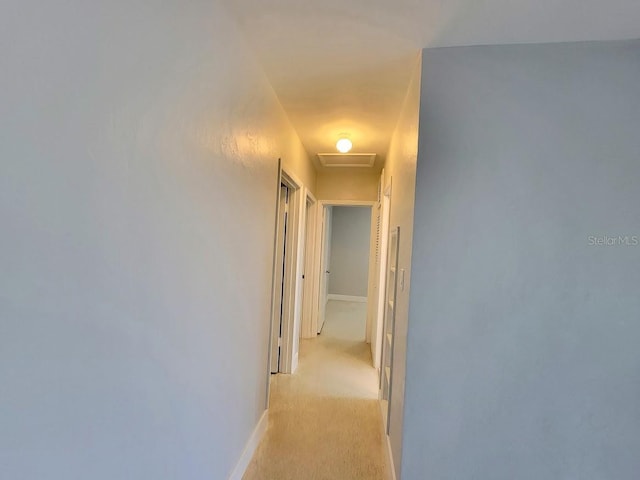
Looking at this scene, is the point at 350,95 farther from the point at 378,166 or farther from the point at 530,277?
the point at 378,166

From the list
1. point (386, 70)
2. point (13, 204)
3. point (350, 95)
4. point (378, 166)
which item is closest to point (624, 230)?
point (386, 70)

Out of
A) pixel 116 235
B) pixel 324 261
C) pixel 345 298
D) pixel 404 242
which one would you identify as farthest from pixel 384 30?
pixel 345 298

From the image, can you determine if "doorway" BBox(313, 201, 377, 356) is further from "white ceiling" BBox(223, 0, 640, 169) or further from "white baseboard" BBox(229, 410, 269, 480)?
"white ceiling" BBox(223, 0, 640, 169)

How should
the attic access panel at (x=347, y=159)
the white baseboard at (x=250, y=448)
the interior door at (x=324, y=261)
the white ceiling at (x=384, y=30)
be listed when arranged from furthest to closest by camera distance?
1. the interior door at (x=324, y=261)
2. the attic access panel at (x=347, y=159)
3. the white baseboard at (x=250, y=448)
4. the white ceiling at (x=384, y=30)

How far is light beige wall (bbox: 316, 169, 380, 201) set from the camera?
4191mm

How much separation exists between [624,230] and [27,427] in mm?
2141

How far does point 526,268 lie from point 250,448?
186 centimetres

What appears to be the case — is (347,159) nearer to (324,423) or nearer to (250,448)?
(324,423)

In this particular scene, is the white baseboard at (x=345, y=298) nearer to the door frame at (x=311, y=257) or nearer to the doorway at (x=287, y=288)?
the door frame at (x=311, y=257)

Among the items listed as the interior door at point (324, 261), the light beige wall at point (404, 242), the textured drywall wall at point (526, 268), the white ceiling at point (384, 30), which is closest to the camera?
the white ceiling at point (384, 30)

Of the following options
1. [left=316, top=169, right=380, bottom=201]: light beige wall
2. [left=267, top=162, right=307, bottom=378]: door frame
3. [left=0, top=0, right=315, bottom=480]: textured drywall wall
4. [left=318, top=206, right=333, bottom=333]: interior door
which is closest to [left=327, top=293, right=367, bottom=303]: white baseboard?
[left=318, top=206, right=333, bottom=333]: interior door

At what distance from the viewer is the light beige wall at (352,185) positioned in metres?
4.19

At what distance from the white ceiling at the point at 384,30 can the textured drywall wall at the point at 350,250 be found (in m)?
5.32

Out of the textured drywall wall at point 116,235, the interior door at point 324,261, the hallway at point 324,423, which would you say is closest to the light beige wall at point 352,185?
the interior door at point 324,261
